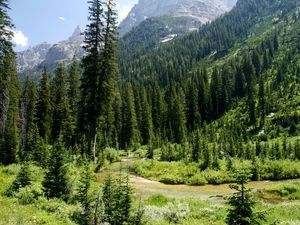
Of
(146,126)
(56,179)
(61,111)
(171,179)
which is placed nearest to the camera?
(56,179)

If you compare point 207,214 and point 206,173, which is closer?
point 207,214

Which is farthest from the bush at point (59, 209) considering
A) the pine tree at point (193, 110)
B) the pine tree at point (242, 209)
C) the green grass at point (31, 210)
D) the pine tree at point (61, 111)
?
the pine tree at point (193, 110)

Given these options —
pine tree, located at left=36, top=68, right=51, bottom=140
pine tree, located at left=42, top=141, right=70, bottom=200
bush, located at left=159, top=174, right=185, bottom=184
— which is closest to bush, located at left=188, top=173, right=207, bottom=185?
bush, located at left=159, top=174, right=185, bottom=184

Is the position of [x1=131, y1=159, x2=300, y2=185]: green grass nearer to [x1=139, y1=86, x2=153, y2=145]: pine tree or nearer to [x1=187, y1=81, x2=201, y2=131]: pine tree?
[x1=139, y1=86, x2=153, y2=145]: pine tree

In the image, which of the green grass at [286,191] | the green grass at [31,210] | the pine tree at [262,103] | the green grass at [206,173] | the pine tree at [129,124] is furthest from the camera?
the pine tree at [262,103]

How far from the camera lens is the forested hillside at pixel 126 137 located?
18.4 metres

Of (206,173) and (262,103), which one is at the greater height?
(262,103)

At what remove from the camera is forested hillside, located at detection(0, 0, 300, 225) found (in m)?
18.4

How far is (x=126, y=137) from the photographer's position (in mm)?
86562

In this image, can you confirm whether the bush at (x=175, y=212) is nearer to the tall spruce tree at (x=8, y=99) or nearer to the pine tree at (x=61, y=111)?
the tall spruce tree at (x=8, y=99)

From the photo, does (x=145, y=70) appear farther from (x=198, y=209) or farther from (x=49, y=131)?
(x=198, y=209)

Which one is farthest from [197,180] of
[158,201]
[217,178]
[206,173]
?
[158,201]

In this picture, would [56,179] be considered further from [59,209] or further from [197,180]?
[197,180]

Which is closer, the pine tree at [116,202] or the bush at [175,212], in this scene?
the pine tree at [116,202]
